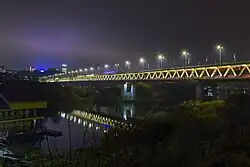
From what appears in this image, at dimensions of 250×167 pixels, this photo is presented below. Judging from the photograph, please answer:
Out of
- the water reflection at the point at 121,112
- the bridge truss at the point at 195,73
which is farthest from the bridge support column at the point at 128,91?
the water reflection at the point at 121,112

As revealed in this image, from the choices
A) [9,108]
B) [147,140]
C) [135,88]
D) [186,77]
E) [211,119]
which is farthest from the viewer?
[135,88]

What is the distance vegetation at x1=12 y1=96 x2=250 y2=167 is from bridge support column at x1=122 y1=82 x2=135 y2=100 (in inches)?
2123

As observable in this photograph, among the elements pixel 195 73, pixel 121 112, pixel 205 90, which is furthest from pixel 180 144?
pixel 195 73

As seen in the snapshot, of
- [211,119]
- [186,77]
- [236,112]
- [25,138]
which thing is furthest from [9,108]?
[186,77]

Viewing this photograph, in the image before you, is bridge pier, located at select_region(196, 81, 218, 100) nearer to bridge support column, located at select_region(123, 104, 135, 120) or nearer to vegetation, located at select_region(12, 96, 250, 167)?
bridge support column, located at select_region(123, 104, 135, 120)

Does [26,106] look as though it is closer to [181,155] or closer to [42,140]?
[42,140]

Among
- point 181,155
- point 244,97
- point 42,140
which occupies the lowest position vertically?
point 42,140

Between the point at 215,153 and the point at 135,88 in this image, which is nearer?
the point at 215,153

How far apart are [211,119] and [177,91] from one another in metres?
65.3

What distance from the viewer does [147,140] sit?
20234 mm

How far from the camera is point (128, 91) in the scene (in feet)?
290

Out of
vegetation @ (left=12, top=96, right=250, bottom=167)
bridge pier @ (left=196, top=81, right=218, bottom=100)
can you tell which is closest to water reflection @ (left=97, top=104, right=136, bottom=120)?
bridge pier @ (left=196, top=81, right=218, bottom=100)

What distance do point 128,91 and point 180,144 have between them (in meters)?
71.0

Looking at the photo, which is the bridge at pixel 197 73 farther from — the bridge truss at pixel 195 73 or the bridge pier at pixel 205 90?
the bridge pier at pixel 205 90
